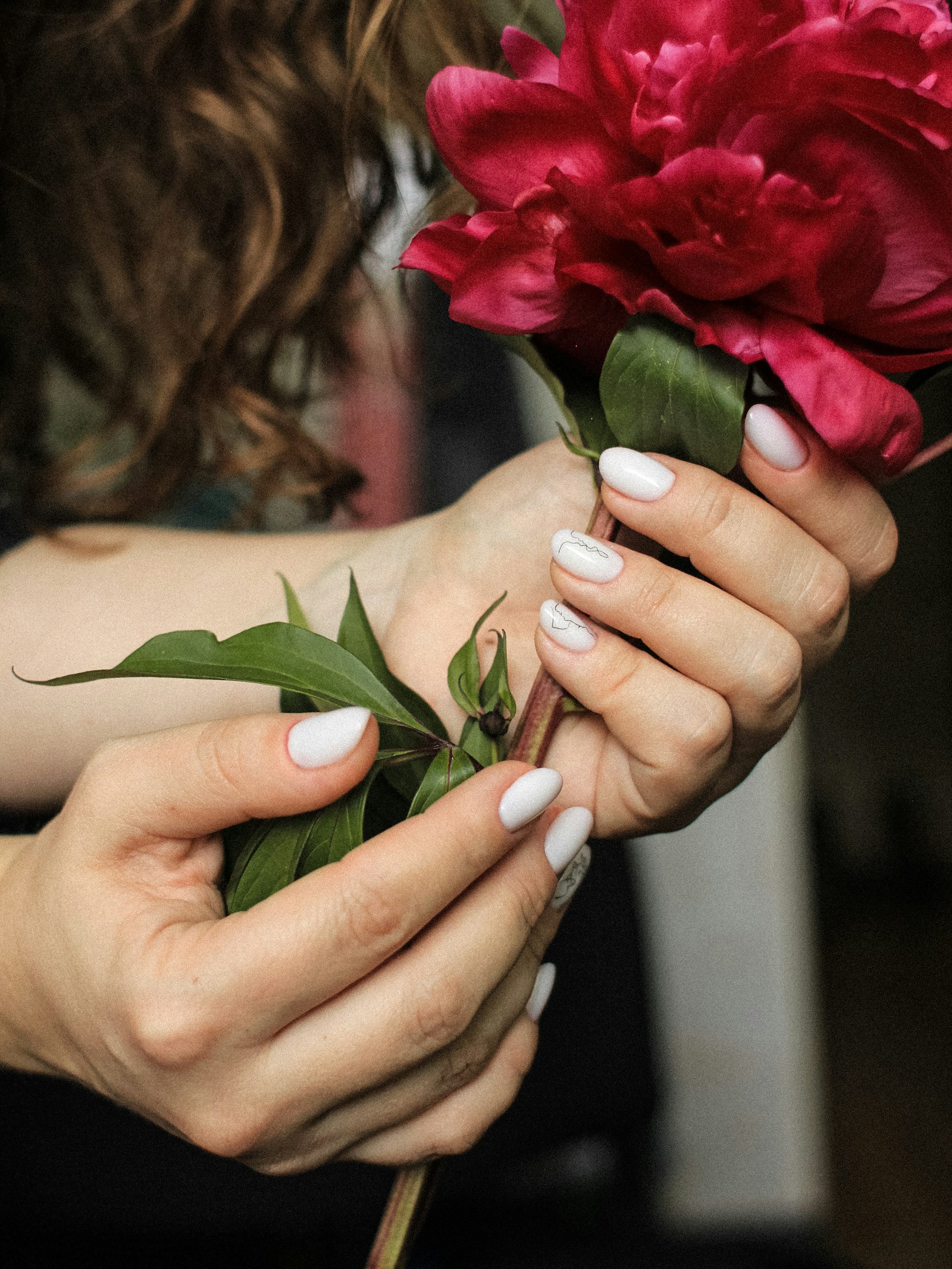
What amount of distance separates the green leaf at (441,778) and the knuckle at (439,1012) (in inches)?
2.5

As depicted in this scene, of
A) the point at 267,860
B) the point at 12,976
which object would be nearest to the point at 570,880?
the point at 267,860

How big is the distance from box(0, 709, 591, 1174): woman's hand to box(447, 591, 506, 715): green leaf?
31 millimetres

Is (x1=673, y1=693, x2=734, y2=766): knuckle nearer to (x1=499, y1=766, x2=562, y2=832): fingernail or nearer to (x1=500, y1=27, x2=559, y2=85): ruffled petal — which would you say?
(x1=499, y1=766, x2=562, y2=832): fingernail

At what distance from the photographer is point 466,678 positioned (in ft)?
1.24

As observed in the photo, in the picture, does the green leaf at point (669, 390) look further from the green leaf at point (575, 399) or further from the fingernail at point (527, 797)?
the fingernail at point (527, 797)

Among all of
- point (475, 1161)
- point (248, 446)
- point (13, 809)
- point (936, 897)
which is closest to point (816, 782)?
point (936, 897)

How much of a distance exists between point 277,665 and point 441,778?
0.25ft

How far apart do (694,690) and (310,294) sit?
46 cm

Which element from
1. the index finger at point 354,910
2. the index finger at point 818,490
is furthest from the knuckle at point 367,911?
the index finger at point 818,490

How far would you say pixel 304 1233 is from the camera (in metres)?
0.79

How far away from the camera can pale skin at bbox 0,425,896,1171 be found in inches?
13.6

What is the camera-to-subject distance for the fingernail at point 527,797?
0.36 m

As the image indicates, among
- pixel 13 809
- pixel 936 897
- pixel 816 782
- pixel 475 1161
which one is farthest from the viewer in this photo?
pixel 816 782

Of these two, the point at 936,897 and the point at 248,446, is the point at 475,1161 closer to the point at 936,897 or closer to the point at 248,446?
the point at 248,446
